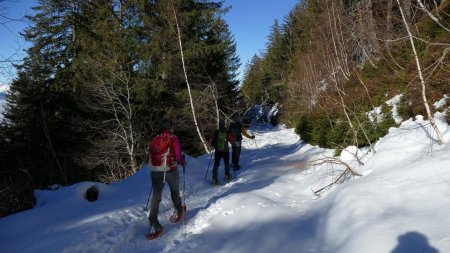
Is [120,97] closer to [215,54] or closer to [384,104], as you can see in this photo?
[215,54]

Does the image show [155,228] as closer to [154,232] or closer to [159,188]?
[154,232]

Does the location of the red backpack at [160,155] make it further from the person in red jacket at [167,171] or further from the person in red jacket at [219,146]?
the person in red jacket at [219,146]

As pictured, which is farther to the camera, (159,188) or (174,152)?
(174,152)

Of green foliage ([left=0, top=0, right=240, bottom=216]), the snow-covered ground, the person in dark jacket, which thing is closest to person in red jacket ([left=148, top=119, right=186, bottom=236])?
the snow-covered ground

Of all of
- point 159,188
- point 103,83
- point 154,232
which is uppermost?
point 103,83

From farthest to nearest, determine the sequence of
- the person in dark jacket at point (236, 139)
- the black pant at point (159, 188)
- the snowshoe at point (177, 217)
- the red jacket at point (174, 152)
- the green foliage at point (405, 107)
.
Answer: the person in dark jacket at point (236, 139), the green foliage at point (405, 107), the snowshoe at point (177, 217), the red jacket at point (174, 152), the black pant at point (159, 188)

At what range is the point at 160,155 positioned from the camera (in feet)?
19.4

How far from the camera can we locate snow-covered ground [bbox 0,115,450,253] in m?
3.82

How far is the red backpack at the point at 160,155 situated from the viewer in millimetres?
5902

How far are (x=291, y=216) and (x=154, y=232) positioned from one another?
2476 millimetres

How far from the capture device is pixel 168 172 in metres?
6.01

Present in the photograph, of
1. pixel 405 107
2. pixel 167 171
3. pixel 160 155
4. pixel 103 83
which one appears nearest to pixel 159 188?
pixel 167 171

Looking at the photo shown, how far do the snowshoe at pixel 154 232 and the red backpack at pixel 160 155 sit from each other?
1037 millimetres

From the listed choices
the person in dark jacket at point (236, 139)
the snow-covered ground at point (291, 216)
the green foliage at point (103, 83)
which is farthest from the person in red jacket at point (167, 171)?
the green foliage at point (103, 83)
